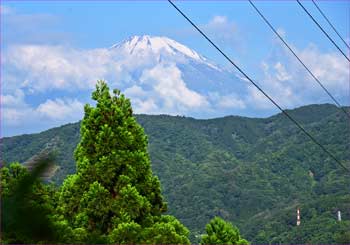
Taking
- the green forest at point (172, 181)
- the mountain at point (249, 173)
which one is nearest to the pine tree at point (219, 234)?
the green forest at point (172, 181)

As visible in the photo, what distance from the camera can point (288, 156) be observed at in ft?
479

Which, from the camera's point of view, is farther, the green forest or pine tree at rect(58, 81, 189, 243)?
pine tree at rect(58, 81, 189, 243)

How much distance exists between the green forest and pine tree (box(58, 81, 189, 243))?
0.07ft

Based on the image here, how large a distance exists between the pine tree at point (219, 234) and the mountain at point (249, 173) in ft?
231

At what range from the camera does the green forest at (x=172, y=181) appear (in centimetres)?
Result: 191

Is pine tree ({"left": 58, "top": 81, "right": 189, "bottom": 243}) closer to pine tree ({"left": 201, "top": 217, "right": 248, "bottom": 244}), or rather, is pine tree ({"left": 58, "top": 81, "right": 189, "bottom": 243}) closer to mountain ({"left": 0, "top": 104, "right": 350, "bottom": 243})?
pine tree ({"left": 201, "top": 217, "right": 248, "bottom": 244})

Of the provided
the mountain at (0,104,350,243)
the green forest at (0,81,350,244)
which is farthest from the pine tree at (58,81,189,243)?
the mountain at (0,104,350,243)

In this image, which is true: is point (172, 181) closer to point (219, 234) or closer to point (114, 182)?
point (219, 234)

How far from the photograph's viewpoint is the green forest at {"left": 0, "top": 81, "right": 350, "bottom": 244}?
1.91 metres

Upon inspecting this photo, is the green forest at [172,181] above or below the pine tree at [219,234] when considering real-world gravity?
above

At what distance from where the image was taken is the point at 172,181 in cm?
13662

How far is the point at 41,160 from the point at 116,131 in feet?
43.0

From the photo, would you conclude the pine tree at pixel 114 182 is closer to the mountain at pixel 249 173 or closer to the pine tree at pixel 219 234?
the pine tree at pixel 219 234

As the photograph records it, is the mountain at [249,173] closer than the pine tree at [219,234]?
No
